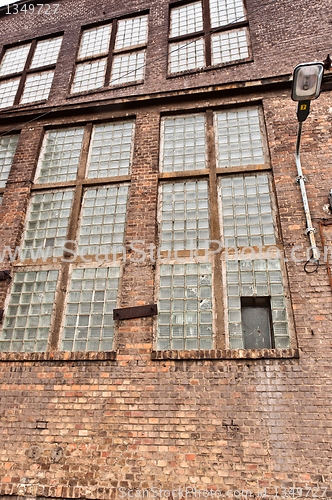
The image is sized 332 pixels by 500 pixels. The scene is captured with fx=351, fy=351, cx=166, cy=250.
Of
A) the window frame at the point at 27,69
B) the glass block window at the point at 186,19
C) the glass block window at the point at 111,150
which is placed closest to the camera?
the glass block window at the point at 111,150

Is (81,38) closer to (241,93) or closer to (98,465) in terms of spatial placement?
(241,93)

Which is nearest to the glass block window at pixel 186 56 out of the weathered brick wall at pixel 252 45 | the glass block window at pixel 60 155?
the weathered brick wall at pixel 252 45

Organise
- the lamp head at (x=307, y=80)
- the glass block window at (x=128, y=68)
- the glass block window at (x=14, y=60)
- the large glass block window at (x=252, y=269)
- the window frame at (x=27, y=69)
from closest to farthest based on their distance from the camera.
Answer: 1. the lamp head at (x=307, y=80)
2. the large glass block window at (x=252, y=269)
3. the glass block window at (x=128, y=68)
4. the window frame at (x=27, y=69)
5. the glass block window at (x=14, y=60)

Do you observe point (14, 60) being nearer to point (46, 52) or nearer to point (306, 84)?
point (46, 52)

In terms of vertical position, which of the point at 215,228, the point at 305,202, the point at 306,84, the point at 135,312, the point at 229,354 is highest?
the point at 306,84

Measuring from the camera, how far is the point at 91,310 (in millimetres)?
5695

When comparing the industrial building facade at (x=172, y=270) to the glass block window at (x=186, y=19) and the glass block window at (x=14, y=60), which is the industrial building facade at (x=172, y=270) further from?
the glass block window at (x=14, y=60)

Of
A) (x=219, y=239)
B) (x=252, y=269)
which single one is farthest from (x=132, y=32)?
(x=252, y=269)

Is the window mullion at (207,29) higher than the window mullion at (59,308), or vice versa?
the window mullion at (207,29)

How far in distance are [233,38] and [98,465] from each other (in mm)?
9192

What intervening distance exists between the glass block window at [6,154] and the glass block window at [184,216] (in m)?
3.64

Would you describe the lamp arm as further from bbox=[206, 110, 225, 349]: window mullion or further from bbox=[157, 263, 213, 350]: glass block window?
bbox=[157, 263, 213, 350]: glass block window

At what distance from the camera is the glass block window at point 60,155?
23.8 ft

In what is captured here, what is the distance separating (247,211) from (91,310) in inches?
122
